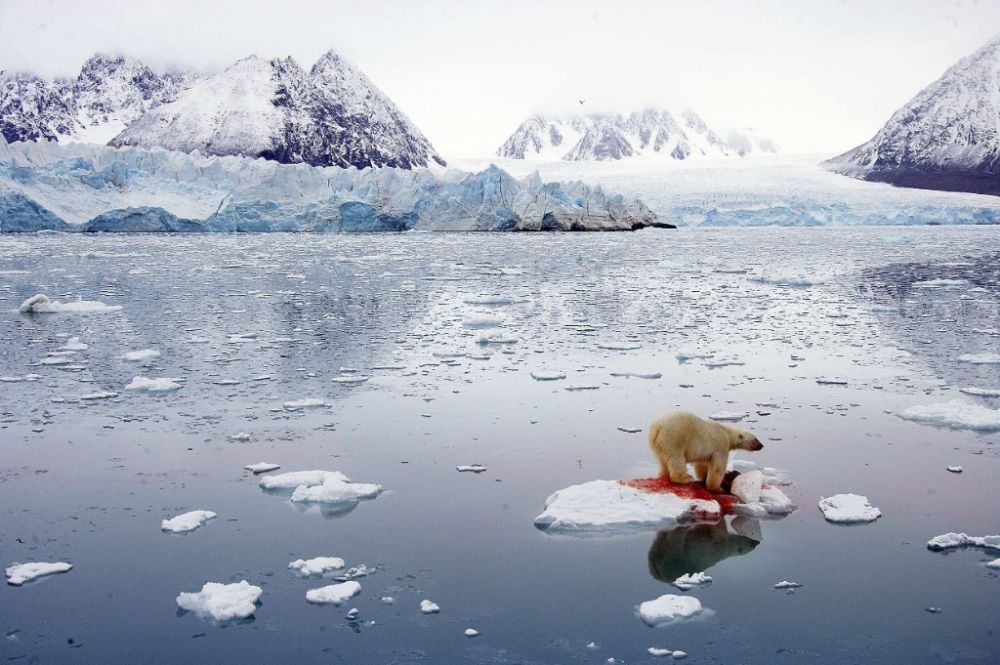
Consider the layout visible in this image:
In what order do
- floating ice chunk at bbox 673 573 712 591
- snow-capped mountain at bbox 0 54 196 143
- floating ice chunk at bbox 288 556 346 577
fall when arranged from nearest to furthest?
floating ice chunk at bbox 673 573 712 591
floating ice chunk at bbox 288 556 346 577
snow-capped mountain at bbox 0 54 196 143

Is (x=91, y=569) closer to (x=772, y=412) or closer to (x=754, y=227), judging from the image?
(x=772, y=412)

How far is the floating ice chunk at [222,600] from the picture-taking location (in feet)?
11.7

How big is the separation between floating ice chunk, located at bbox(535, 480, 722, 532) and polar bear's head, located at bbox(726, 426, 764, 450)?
0.56 metres

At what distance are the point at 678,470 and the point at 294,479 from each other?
7.31 ft

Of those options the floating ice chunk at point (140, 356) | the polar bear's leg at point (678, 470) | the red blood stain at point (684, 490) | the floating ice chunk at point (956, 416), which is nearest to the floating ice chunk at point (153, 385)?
the floating ice chunk at point (140, 356)

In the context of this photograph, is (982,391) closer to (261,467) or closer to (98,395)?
(261,467)

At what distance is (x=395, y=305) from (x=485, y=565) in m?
10.1

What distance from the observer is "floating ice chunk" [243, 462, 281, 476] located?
5426 mm

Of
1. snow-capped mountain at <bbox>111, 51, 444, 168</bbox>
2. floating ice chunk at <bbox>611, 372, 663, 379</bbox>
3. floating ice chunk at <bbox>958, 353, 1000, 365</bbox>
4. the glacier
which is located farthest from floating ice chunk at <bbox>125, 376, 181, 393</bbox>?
snow-capped mountain at <bbox>111, 51, 444, 168</bbox>

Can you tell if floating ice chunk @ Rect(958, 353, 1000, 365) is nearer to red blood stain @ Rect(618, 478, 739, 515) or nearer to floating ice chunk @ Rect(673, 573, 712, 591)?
red blood stain @ Rect(618, 478, 739, 515)

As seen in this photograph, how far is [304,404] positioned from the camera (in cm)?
711

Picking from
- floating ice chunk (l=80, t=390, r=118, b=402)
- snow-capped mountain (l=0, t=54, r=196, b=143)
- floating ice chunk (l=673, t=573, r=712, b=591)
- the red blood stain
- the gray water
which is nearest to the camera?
the gray water

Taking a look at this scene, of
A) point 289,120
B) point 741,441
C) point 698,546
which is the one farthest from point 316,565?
point 289,120

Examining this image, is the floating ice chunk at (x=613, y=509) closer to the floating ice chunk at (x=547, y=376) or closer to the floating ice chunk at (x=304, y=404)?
the floating ice chunk at (x=304, y=404)
